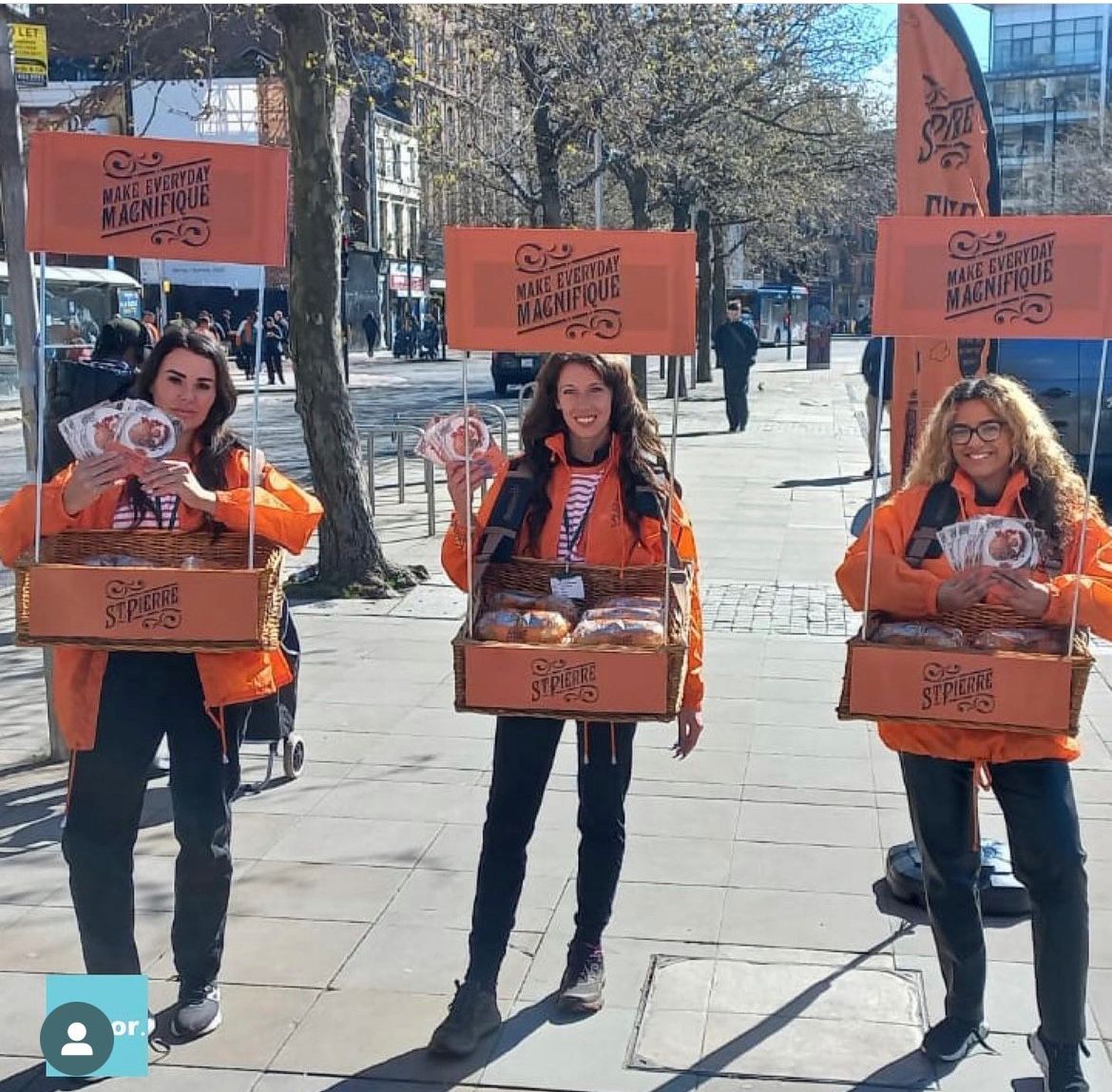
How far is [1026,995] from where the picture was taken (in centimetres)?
412

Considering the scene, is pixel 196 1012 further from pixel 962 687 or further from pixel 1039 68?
pixel 1039 68

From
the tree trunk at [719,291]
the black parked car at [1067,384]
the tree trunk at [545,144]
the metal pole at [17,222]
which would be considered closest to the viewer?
the metal pole at [17,222]

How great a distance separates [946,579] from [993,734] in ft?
1.27

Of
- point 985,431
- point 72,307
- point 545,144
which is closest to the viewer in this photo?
point 985,431

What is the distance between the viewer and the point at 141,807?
3820 mm

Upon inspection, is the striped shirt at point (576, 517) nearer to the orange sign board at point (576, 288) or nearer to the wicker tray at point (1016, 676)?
the orange sign board at point (576, 288)

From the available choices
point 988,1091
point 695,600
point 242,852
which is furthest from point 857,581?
point 242,852

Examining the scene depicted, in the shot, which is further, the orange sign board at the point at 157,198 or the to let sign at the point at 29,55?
the to let sign at the point at 29,55

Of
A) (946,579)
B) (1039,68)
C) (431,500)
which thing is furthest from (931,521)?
(1039,68)

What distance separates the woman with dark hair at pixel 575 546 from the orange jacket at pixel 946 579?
54 centimetres

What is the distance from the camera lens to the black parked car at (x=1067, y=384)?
1427cm

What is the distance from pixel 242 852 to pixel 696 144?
19510 mm

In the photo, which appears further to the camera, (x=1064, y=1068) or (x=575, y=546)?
(x=575, y=546)

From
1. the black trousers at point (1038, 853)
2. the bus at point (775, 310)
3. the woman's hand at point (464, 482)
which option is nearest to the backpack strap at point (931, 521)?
the black trousers at point (1038, 853)
